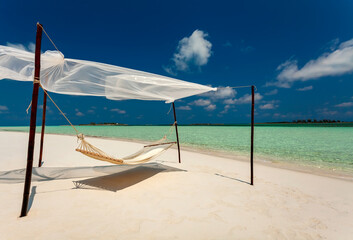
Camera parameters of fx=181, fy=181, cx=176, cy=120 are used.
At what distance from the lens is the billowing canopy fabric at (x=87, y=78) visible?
96.8 inches

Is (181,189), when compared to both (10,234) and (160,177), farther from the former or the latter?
(10,234)

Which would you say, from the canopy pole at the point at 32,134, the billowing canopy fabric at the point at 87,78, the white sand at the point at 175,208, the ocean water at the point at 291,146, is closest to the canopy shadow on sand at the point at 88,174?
the white sand at the point at 175,208

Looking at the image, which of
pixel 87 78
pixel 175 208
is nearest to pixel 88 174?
pixel 87 78

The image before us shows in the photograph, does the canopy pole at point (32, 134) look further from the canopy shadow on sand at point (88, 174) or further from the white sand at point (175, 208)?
the canopy shadow on sand at point (88, 174)

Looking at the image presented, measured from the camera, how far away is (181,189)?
2.89 meters

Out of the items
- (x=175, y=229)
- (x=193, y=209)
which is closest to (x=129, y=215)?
(x=175, y=229)

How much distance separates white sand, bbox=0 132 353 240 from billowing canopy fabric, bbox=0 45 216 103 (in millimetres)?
1611

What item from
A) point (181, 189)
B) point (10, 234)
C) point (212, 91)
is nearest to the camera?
point (10, 234)

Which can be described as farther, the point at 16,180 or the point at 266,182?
the point at 266,182

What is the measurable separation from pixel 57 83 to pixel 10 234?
7.03ft

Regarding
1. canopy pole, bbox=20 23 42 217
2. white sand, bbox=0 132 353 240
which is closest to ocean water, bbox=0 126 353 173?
white sand, bbox=0 132 353 240

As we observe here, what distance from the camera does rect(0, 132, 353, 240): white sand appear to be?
1.74 meters

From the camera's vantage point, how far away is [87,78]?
291 centimetres

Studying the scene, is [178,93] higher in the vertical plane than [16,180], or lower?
higher
